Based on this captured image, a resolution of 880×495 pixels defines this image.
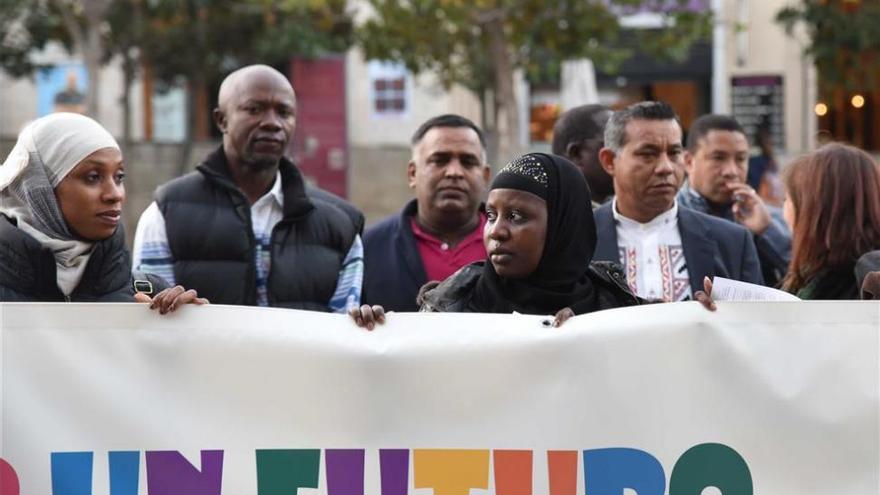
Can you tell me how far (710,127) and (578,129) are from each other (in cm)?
103

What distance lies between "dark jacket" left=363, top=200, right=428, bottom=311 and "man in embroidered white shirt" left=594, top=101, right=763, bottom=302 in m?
0.71

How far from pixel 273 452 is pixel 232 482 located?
0.12 metres

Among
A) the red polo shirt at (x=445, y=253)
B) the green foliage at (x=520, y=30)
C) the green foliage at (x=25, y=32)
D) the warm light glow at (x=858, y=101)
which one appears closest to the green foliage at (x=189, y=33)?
the green foliage at (x=25, y=32)

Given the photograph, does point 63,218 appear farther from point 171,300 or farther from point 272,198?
point 272,198

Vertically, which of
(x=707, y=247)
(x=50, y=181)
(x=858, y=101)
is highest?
(x=858, y=101)

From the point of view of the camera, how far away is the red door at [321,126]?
22422 mm

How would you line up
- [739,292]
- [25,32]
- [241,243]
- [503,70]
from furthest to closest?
[25,32] < [503,70] < [241,243] < [739,292]

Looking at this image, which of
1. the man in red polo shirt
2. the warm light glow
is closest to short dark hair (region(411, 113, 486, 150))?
the man in red polo shirt

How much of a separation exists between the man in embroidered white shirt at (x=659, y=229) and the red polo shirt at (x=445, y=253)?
500 mm

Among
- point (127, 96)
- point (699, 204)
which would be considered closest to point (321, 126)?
point (127, 96)

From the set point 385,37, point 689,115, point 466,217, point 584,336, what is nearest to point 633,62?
point 689,115

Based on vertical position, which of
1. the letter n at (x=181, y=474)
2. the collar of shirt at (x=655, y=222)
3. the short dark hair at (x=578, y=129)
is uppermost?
the short dark hair at (x=578, y=129)

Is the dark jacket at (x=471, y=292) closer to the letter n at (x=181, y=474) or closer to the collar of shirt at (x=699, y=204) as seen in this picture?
the letter n at (x=181, y=474)

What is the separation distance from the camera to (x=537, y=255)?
4.07 meters
